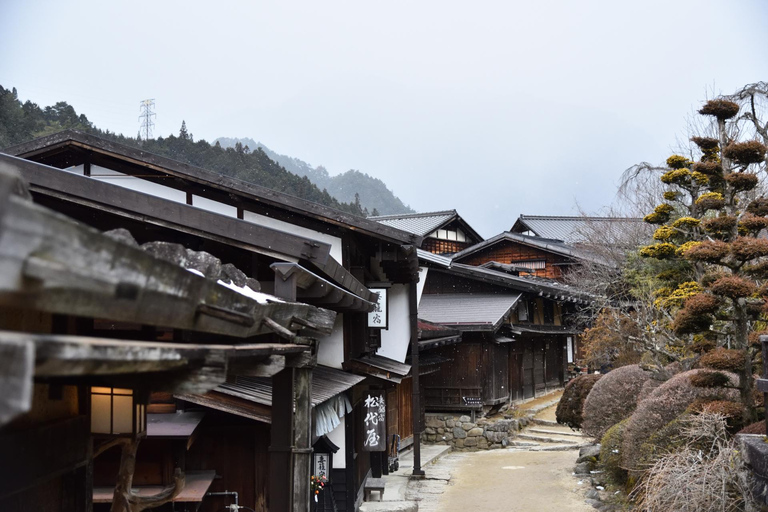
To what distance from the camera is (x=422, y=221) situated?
42.5 m

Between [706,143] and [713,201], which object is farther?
[706,143]

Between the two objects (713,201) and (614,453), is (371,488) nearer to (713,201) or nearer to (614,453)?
(614,453)

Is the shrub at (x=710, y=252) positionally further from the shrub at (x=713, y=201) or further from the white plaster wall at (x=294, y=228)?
the white plaster wall at (x=294, y=228)

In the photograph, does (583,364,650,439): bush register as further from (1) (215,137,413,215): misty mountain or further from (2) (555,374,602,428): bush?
(1) (215,137,413,215): misty mountain

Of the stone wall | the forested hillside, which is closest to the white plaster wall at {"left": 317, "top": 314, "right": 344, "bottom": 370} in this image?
the stone wall

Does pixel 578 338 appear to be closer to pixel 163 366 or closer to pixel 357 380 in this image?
pixel 357 380

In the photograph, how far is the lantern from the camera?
18.6 ft

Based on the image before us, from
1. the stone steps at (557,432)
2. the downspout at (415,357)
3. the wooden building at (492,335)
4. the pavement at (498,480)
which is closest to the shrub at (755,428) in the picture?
the pavement at (498,480)

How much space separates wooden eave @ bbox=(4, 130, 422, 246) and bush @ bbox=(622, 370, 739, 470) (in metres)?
5.51

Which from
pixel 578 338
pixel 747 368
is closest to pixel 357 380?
pixel 747 368

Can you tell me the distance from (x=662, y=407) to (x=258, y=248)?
23.4ft

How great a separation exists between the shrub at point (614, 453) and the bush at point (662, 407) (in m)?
1.93

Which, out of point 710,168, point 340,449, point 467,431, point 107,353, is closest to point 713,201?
point 710,168

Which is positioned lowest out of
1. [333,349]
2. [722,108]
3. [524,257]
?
[333,349]
